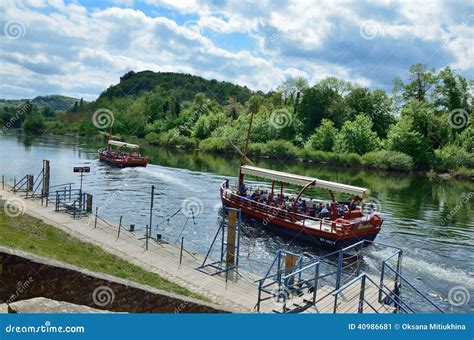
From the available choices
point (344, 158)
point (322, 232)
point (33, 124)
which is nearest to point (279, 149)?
point (344, 158)

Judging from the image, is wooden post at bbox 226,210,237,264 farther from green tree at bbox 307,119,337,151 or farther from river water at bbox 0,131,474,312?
green tree at bbox 307,119,337,151

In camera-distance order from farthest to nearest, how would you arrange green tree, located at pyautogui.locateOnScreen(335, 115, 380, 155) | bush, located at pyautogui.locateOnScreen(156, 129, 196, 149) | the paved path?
bush, located at pyautogui.locateOnScreen(156, 129, 196, 149) < green tree, located at pyautogui.locateOnScreen(335, 115, 380, 155) < the paved path

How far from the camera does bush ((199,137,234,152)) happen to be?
9781 cm

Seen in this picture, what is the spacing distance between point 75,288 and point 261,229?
2128 centimetres

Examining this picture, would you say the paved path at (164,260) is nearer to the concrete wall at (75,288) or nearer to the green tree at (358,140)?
the concrete wall at (75,288)

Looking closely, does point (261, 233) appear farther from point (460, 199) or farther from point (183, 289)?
point (460, 199)

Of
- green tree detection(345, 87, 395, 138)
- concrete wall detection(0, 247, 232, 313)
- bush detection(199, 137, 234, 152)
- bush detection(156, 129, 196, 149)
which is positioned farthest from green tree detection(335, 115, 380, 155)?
concrete wall detection(0, 247, 232, 313)

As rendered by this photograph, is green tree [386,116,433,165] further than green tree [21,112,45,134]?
No

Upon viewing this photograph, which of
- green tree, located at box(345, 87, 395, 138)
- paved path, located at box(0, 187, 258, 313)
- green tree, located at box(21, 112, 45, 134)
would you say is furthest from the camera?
green tree, located at box(21, 112, 45, 134)

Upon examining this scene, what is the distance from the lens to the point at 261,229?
3134 cm

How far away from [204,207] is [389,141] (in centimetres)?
5762

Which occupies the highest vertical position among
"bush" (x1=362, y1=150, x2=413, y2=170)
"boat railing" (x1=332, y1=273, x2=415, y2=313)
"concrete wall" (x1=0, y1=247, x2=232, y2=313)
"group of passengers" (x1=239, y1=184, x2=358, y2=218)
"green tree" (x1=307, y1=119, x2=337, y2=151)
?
"green tree" (x1=307, y1=119, x2=337, y2=151)

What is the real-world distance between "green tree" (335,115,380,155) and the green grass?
73981 mm

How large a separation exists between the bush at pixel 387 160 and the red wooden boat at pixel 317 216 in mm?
51044
